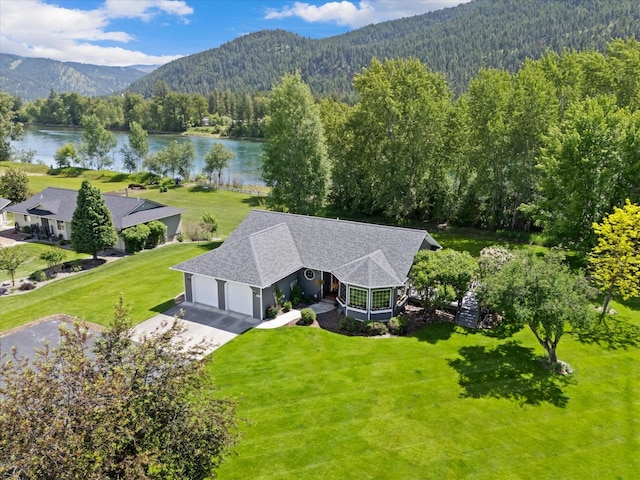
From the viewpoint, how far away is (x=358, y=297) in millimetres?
24266

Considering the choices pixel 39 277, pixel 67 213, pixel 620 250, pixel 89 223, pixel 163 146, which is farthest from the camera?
pixel 163 146

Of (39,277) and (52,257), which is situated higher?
(52,257)

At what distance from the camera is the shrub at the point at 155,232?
38125 mm

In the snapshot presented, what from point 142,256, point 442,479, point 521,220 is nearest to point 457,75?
point 521,220

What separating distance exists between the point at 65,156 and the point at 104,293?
222ft

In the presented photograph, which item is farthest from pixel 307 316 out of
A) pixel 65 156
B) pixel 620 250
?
pixel 65 156

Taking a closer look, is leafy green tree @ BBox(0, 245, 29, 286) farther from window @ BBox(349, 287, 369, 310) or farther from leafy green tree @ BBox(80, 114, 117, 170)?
leafy green tree @ BBox(80, 114, 117, 170)

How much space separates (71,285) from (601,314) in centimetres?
3412

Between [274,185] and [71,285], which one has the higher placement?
[274,185]

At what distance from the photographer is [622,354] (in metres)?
21.2

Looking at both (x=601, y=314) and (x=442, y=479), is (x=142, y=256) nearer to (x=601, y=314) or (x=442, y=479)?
(x=442, y=479)

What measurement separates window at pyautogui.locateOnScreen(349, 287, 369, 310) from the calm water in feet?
171

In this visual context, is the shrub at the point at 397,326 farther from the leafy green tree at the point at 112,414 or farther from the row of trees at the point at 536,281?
the leafy green tree at the point at 112,414

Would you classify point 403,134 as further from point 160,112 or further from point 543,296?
point 160,112
